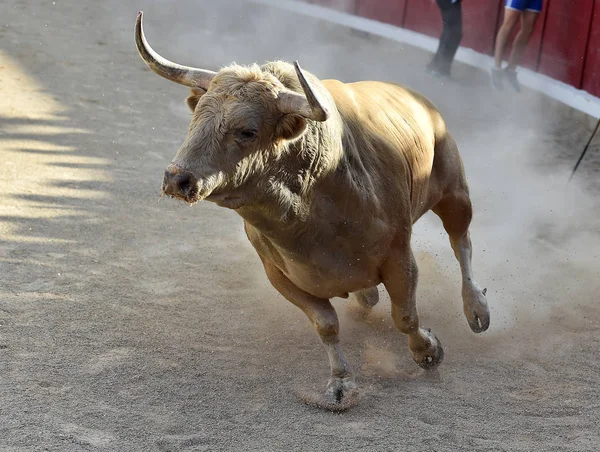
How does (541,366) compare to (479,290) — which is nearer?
(541,366)

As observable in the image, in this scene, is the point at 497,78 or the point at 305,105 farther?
the point at 497,78

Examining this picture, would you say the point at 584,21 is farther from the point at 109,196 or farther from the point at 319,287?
the point at 319,287

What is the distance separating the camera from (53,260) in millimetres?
4199

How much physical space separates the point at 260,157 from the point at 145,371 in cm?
113

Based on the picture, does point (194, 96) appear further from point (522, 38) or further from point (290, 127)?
point (522, 38)

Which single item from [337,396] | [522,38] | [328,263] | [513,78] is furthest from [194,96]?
[513,78]

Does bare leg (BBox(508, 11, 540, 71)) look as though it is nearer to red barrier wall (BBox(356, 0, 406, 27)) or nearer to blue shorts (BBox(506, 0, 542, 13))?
blue shorts (BBox(506, 0, 542, 13))

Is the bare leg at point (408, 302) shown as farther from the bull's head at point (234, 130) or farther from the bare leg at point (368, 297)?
the bull's head at point (234, 130)

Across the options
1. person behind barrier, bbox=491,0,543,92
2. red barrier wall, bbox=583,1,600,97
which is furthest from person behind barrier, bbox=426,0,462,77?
red barrier wall, bbox=583,1,600,97

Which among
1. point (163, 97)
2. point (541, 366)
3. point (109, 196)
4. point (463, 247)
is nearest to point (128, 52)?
point (163, 97)

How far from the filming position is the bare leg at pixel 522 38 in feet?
24.2

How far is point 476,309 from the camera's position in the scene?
3621mm

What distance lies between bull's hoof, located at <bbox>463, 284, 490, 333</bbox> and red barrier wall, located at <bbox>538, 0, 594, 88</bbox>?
3.90m

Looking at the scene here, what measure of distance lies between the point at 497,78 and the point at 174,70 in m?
5.57
